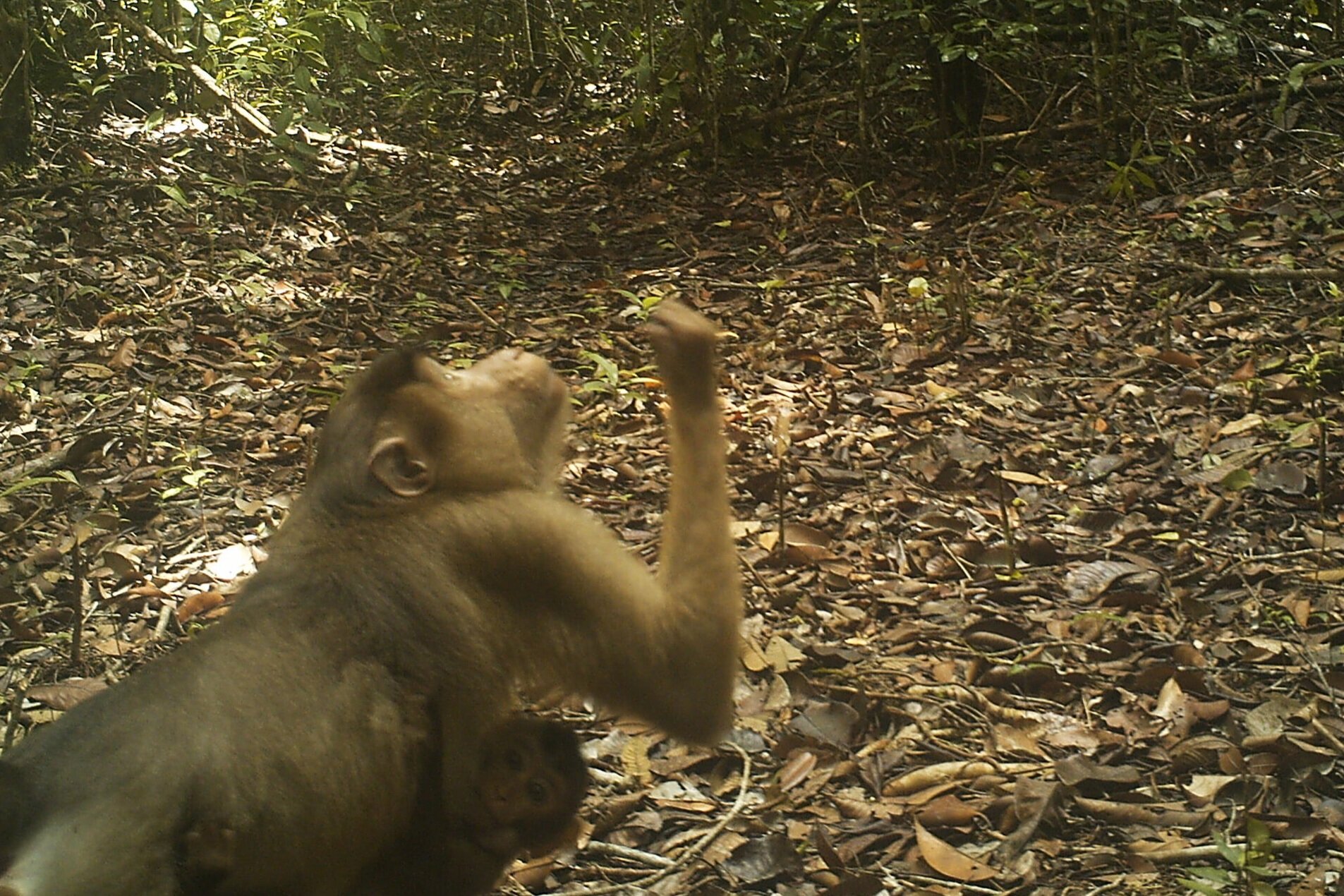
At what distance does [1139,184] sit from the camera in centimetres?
819

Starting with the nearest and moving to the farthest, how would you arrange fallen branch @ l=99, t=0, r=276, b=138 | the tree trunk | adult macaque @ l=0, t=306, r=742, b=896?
adult macaque @ l=0, t=306, r=742, b=896 < the tree trunk < fallen branch @ l=99, t=0, r=276, b=138

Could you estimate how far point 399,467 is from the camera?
135 inches

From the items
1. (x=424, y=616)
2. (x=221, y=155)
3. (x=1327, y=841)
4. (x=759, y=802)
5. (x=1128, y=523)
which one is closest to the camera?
(x=424, y=616)

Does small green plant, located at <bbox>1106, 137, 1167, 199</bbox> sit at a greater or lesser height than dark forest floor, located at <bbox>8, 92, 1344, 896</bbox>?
greater

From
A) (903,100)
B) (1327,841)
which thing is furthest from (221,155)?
(1327,841)

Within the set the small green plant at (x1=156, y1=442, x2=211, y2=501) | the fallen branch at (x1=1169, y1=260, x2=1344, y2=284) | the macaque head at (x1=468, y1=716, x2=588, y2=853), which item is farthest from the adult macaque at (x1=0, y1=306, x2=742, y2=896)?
the fallen branch at (x1=1169, y1=260, x2=1344, y2=284)

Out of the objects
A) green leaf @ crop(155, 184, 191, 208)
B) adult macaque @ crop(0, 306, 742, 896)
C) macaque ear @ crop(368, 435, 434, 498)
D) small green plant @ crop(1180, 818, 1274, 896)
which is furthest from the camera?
green leaf @ crop(155, 184, 191, 208)

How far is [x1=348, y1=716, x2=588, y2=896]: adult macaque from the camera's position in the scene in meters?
3.25

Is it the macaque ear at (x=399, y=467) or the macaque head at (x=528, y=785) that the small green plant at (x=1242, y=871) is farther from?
the macaque ear at (x=399, y=467)

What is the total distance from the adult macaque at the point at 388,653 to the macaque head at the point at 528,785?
4.4 inches

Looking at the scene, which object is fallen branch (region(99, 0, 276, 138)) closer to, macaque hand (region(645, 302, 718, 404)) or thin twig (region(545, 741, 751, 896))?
macaque hand (region(645, 302, 718, 404))

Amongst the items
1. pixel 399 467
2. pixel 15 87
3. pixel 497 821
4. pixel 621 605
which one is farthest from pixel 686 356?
pixel 15 87

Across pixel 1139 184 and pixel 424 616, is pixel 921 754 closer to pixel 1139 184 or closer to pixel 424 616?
pixel 424 616

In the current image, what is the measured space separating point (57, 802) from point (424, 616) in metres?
0.88
